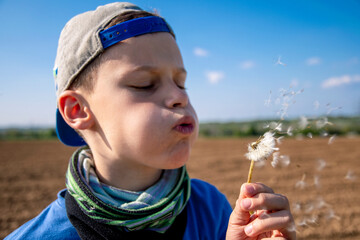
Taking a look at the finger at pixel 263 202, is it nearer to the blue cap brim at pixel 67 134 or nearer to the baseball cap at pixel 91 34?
the baseball cap at pixel 91 34

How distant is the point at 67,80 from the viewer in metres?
1.36

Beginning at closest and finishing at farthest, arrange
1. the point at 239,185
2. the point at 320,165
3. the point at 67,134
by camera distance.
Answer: the point at 320,165 < the point at 67,134 < the point at 239,185

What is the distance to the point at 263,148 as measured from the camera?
3.20ft

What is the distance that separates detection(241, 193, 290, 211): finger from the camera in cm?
97

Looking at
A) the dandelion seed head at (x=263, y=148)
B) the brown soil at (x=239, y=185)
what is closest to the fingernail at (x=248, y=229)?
the dandelion seed head at (x=263, y=148)

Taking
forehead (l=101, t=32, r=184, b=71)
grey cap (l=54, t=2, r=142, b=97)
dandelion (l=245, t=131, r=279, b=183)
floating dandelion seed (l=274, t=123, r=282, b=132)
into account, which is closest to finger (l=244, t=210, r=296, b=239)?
dandelion (l=245, t=131, r=279, b=183)

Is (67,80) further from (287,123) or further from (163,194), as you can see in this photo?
(287,123)

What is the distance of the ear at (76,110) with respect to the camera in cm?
132

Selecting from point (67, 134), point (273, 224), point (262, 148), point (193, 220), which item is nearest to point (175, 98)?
point (262, 148)

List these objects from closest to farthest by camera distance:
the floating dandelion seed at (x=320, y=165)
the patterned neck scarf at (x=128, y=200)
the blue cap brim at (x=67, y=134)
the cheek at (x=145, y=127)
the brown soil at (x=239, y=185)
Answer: the floating dandelion seed at (x=320, y=165), the cheek at (x=145, y=127), the patterned neck scarf at (x=128, y=200), the blue cap brim at (x=67, y=134), the brown soil at (x=239, y=185)

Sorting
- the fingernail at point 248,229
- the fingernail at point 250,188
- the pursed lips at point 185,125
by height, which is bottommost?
the fingernail at point 248,229

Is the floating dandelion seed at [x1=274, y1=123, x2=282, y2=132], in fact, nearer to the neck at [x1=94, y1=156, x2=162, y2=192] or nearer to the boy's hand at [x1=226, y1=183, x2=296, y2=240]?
the boy's hand at [x1=226, y1=183, x2=296, y2=240]

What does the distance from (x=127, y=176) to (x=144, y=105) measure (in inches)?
16.3

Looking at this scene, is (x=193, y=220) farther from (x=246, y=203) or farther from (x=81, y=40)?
(x=81, y=40)
